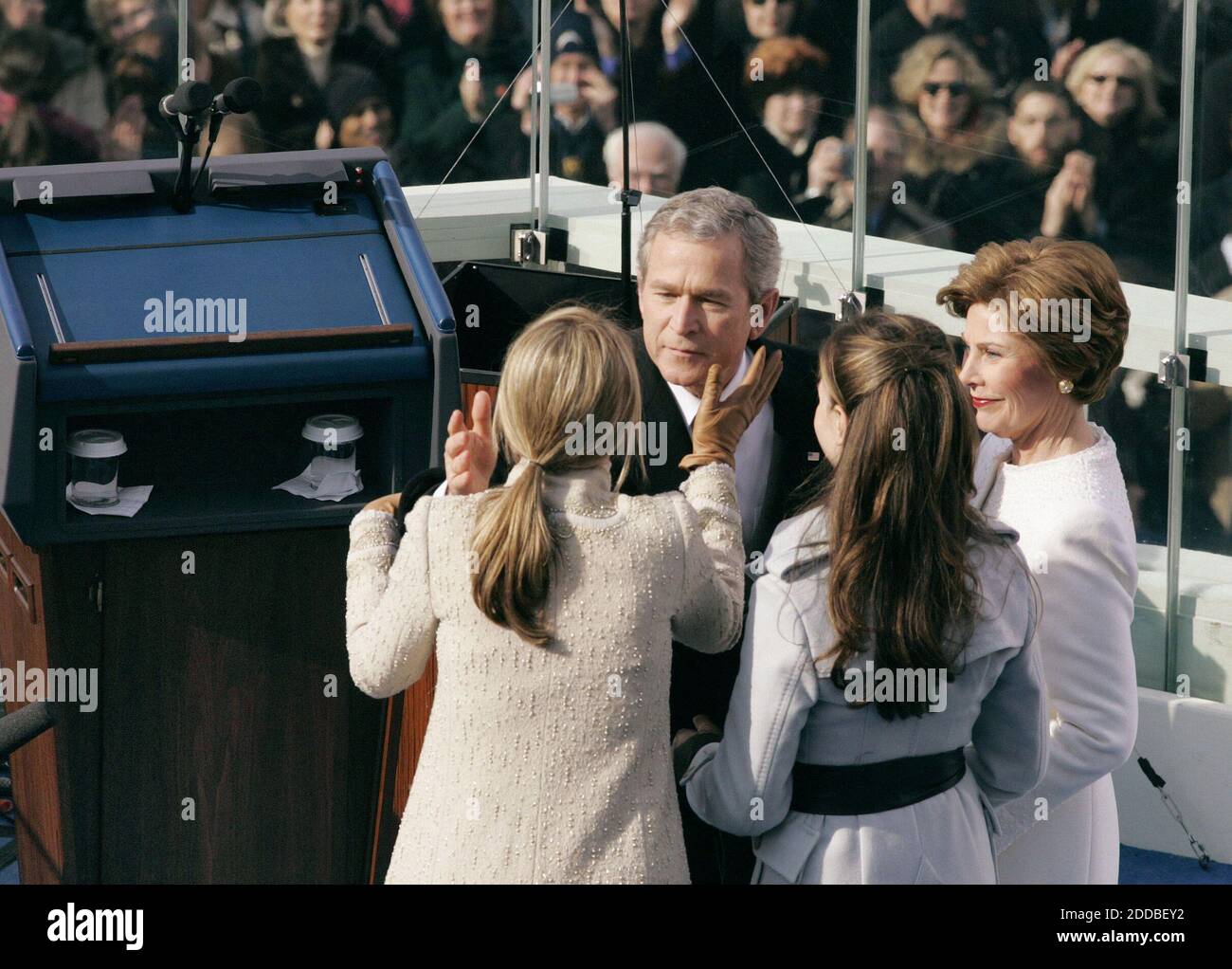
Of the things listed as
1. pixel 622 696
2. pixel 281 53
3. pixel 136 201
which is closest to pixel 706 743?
pixel 622 696

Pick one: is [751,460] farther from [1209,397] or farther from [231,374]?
[1209,397]

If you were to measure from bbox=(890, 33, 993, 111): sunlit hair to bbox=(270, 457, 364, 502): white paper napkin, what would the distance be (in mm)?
2520

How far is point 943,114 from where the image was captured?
4.98 metres

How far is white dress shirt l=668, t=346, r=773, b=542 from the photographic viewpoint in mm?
2846

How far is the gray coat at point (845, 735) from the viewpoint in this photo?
2174 millimetres

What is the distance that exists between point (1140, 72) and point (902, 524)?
2.77m

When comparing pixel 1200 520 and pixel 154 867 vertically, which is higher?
pixel 1200 520

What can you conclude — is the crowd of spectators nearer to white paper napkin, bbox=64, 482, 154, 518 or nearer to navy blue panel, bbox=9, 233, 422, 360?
navy blue panel, bbox=9, 233, 422, 360

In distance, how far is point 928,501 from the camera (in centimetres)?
217

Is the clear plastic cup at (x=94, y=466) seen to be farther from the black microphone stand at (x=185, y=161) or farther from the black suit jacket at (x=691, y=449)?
the black suit jacket at (x=691, y=449)

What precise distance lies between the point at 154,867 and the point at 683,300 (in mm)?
1286

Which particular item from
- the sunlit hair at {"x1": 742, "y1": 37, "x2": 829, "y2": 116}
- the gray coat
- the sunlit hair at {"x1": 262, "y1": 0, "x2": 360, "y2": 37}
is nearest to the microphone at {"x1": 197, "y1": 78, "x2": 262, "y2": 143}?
the gray coat

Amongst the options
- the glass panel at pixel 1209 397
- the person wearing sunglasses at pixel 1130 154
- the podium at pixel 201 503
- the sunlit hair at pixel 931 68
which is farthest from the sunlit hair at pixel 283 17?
the glass panel at pixel 1209 397
